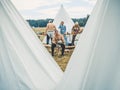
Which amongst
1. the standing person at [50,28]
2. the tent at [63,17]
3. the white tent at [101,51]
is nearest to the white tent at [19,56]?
the white tent at [101,51]

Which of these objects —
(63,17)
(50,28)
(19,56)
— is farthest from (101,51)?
(63,17)

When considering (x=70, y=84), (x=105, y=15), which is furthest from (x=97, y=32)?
(x=70, y=84)

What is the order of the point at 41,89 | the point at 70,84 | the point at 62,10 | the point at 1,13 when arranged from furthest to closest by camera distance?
the point at 62,10, the point at 41,89, the point at 1,13, the point at 70,84

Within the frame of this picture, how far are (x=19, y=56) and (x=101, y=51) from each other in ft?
4.11

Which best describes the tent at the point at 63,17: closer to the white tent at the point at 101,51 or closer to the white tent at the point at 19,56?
the white tent at the point at 19,56

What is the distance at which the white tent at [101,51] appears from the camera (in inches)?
97.7

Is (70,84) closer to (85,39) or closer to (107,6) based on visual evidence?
(85,39)

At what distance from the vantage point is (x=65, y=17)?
10.7 m

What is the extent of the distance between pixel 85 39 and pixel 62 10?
8054 mm

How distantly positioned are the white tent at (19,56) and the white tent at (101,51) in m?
0.95

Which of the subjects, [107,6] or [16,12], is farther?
[16,12]

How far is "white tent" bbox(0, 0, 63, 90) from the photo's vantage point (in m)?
3.32

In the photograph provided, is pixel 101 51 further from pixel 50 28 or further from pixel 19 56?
pixel 50 28

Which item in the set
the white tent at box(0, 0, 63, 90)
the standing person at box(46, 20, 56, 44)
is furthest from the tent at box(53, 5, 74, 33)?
the white tent at box(0, 0, 63, 90)
